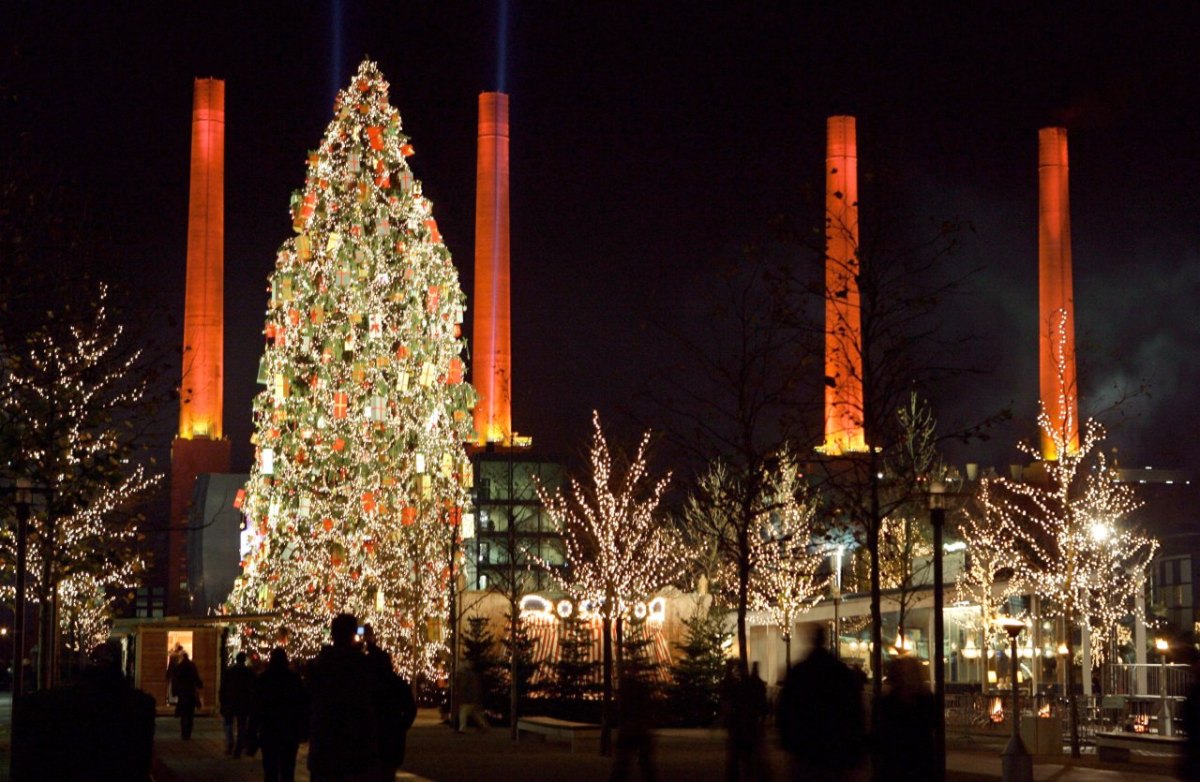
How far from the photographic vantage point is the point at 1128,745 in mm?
31156

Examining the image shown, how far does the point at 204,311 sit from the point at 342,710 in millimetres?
86469

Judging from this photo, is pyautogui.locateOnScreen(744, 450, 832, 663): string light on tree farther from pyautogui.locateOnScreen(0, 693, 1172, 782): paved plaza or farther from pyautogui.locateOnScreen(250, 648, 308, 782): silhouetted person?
pyautogui.locateOnScreen(250, 648, 308, 782): silhouetted person

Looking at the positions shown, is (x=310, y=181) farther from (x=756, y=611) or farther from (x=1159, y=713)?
(x=756, y=611)

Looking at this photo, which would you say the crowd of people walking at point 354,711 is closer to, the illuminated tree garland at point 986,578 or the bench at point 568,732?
the bench at point 568,732

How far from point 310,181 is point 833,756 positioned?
103 feet

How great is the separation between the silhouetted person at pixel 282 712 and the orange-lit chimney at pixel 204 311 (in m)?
76.6

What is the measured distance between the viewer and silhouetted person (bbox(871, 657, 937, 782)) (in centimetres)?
1414

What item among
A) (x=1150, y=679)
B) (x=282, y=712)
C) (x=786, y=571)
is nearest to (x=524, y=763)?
(x=282, y=712)

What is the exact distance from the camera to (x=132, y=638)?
5562 centimetres

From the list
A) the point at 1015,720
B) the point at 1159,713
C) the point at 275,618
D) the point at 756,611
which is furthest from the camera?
the point at 756,611

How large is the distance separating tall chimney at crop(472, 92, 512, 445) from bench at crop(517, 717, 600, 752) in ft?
199

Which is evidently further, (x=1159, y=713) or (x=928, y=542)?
(x=928, y=542)

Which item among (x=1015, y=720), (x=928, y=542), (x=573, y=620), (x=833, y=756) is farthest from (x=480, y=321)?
(x=833, y=756)

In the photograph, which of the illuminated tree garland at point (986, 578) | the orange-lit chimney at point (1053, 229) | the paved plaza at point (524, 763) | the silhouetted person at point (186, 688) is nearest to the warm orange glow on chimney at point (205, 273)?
the orange-lit chimney at point (1053, 229)
